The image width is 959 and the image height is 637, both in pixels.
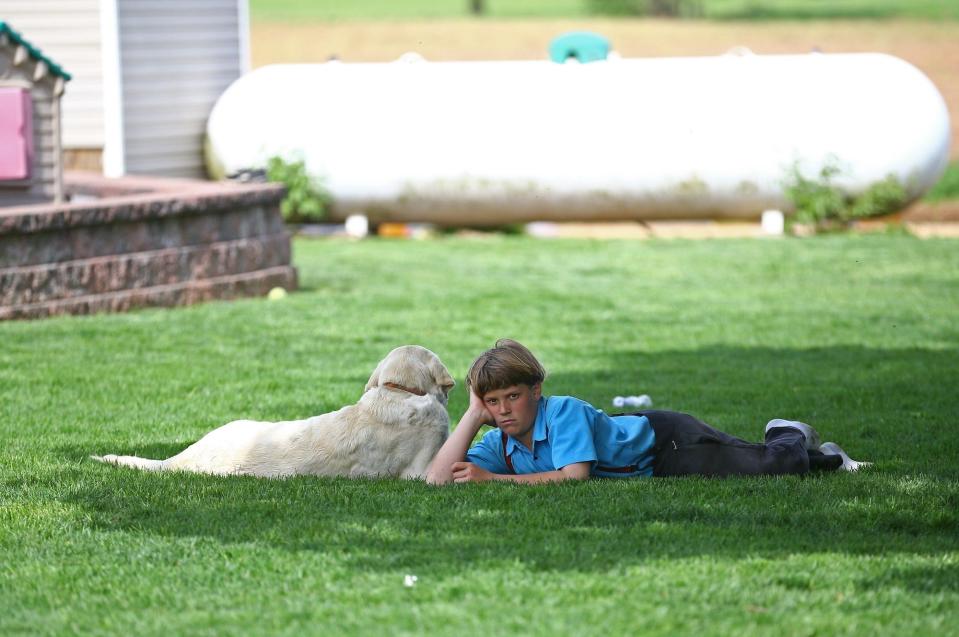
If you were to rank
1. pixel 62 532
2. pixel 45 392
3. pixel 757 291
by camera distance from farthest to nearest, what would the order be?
pixel 757 291 < pixel 45 392 < pixel 62 532

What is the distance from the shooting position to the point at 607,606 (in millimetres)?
4391

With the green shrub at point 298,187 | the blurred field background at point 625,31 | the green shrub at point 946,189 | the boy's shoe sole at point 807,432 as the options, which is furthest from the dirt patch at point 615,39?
the boy's shoe sole at point 807,432

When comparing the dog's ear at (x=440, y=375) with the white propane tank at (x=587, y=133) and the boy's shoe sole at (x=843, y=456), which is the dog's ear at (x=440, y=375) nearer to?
the boy's shoe sole at (x=843, y=456)

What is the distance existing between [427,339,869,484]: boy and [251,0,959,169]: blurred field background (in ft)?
77.8

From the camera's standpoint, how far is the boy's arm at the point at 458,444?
19.1 ft

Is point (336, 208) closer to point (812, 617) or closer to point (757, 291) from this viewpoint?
point (757, 291)

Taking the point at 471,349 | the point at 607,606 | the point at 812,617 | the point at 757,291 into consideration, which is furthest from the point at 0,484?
the point at 757,291

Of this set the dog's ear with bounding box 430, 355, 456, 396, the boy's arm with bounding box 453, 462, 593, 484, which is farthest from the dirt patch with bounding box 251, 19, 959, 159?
the boy's arm with bounding box 453, 462, 593, 484

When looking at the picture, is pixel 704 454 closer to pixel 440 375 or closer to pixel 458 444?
pixel 458 444

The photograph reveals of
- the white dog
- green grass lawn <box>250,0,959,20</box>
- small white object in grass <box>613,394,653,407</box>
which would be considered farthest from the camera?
green grass lawn <box>250,0,959,20</box>

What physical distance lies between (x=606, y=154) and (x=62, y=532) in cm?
1238

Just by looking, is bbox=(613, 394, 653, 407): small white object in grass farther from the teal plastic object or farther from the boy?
the teal plastic object

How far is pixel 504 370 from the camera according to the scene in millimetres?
5727

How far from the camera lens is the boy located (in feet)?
19.0
